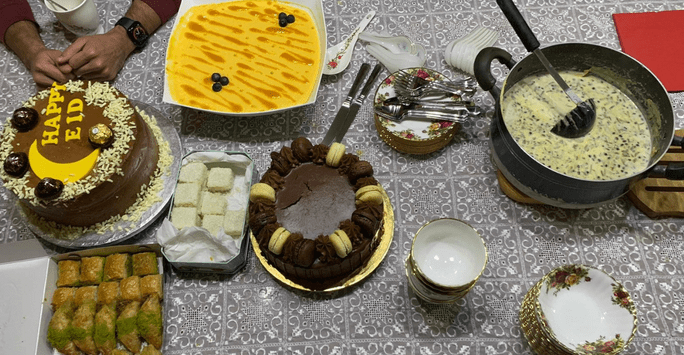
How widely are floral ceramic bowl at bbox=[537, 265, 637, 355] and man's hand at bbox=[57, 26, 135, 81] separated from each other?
192 cm

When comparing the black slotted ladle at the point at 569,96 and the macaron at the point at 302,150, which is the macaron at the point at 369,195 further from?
the black slotted ladle at the point at 569,96

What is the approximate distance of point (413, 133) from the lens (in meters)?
1.87

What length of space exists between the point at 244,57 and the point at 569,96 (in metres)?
1.32

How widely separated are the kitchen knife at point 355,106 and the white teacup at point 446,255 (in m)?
0.60

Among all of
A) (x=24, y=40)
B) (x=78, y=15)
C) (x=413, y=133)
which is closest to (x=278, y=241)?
(x=413, y=133)

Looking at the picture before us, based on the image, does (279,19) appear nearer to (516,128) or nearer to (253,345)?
(516,128)

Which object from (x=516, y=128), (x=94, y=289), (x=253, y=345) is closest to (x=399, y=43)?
(x=516, y=128)

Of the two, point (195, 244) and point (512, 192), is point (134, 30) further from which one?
point (512, 192)

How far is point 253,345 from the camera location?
5.34 feet

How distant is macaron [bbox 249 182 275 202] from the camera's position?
61.6 inches

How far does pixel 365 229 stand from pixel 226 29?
122cm

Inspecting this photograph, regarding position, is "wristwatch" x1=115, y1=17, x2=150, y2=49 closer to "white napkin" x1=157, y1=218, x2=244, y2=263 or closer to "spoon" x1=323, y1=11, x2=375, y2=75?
"spoon" x1=323, y1=11, x2=375, y2=75

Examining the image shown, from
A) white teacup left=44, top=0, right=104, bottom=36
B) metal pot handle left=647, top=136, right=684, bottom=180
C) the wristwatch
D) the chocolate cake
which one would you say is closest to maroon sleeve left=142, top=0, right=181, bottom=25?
the wristwatch

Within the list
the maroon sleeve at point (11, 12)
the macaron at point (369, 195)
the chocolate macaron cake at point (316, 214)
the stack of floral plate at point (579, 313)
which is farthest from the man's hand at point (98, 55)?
the stack of floral plate at point (579, 313)
